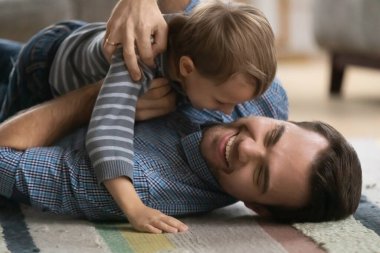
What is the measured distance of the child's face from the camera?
1321 mm

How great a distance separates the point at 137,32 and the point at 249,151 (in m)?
0.30

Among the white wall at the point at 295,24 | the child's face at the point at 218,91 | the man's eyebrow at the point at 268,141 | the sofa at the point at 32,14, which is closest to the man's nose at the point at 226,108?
the child's face at the point at 218,91

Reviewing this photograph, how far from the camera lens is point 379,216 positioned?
1.42 meters

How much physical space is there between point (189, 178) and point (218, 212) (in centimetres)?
12

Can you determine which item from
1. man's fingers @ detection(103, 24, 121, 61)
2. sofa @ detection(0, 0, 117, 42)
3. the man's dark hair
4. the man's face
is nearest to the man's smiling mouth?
the man's face

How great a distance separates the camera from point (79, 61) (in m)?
1.54

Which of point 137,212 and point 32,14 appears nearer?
point 137,212

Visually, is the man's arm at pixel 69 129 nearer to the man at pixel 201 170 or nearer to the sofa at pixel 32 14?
the man at pixel 201 170

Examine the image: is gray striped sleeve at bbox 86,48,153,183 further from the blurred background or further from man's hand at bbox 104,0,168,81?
the blurred background

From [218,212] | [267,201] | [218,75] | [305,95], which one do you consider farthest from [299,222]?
[305,95]

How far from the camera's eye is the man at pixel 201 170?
1.28 metres

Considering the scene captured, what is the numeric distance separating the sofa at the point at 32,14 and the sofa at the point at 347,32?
3.44 ft

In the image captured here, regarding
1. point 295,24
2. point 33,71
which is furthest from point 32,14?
point 295,24

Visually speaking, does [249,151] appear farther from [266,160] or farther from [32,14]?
[32,14]
